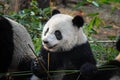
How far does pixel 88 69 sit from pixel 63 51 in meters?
0.48

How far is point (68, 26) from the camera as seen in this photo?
15.9 ft

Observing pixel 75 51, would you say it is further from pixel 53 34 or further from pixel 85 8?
pixel 85 8

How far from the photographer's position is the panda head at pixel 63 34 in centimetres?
471

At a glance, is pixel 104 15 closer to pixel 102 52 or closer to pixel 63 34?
pixel 102 52

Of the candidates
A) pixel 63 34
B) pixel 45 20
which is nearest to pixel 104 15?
pixel 45 20

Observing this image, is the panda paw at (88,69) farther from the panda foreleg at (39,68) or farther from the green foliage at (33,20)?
the green foliage at (33,20)

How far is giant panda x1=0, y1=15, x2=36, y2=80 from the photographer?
217 inches

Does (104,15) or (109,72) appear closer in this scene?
(109,72)

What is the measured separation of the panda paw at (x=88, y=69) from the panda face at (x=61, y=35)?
0.38 meters

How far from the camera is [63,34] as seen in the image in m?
4.78

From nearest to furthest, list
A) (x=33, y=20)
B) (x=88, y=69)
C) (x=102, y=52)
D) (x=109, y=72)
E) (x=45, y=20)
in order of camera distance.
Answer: (x=88, y=69), (x=109, y=72), (x=102, y=52), (x=33, y=20), (x=45, y=20)

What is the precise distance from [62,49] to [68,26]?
28cm

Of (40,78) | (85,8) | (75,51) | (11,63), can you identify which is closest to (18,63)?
(11,63)

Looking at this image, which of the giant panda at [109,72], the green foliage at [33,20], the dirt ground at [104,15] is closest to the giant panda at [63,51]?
the giant panda at [109,72]
